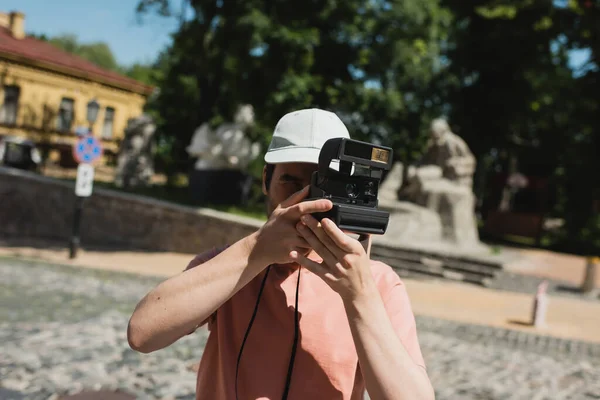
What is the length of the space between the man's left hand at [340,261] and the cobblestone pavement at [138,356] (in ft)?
12.2

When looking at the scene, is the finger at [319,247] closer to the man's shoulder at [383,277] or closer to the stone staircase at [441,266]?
the man's shoulder at [383,277]

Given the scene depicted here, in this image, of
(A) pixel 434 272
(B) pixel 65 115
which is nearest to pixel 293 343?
(A) pixel 434 272

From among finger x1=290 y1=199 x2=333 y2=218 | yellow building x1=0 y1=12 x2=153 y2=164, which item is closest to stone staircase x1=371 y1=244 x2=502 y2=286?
finger x1=290 y1=199 x2=333 y2=218

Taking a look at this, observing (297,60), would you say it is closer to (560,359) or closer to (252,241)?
(560,359)

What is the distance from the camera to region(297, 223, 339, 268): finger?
141 cm

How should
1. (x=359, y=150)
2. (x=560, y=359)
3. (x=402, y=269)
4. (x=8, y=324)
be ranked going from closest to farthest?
(x=359, y=150), (x=8, y=324), (x=560, y=359), (x=402, y=269)

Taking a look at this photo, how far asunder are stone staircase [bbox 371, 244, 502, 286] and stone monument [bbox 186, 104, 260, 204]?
5822 mm

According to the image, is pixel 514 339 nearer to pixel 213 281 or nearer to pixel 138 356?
pixel 138 356

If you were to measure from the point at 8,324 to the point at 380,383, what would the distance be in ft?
20.5

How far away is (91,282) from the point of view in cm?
1029

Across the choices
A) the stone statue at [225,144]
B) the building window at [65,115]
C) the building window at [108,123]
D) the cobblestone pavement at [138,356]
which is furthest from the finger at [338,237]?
the building window at [108,123]

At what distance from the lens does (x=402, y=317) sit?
161 centimetres

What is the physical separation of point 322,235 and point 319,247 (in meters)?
0.03

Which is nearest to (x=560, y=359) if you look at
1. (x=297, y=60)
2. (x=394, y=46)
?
(x=297, y=60)
